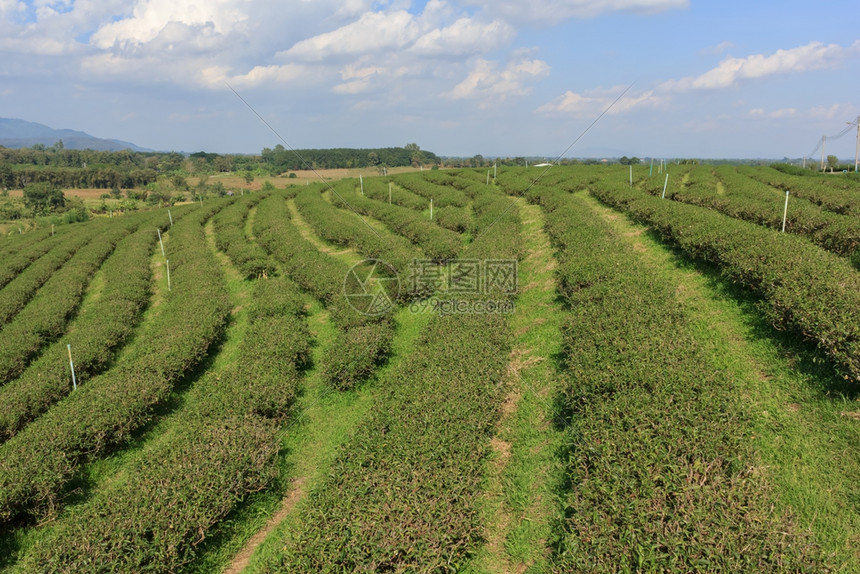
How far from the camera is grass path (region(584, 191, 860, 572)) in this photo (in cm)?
469

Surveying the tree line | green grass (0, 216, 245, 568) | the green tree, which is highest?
the tree line

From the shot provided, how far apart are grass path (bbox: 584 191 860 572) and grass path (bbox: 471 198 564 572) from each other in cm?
260

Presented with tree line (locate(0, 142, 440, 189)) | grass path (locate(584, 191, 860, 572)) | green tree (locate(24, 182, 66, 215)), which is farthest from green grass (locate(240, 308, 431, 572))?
green tree (locate(24, 182, 66, 215))

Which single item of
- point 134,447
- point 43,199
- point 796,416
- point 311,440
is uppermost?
point 43,199

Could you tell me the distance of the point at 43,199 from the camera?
6184cm

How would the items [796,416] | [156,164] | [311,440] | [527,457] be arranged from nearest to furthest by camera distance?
[796,416], [527,457], [311,440], [156,164]

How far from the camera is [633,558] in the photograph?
386cm

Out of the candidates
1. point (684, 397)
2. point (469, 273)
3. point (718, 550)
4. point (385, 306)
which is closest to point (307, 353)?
point (385, 306)

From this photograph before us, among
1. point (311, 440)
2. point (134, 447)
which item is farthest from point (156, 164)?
point (311, 440)

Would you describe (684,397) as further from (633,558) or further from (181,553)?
(181,553)

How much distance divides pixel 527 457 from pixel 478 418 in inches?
44.6

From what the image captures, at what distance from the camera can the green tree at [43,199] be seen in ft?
197

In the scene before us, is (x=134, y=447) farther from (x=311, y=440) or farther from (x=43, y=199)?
(x=43, y=199)

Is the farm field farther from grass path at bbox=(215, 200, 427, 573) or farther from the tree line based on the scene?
the tree line
